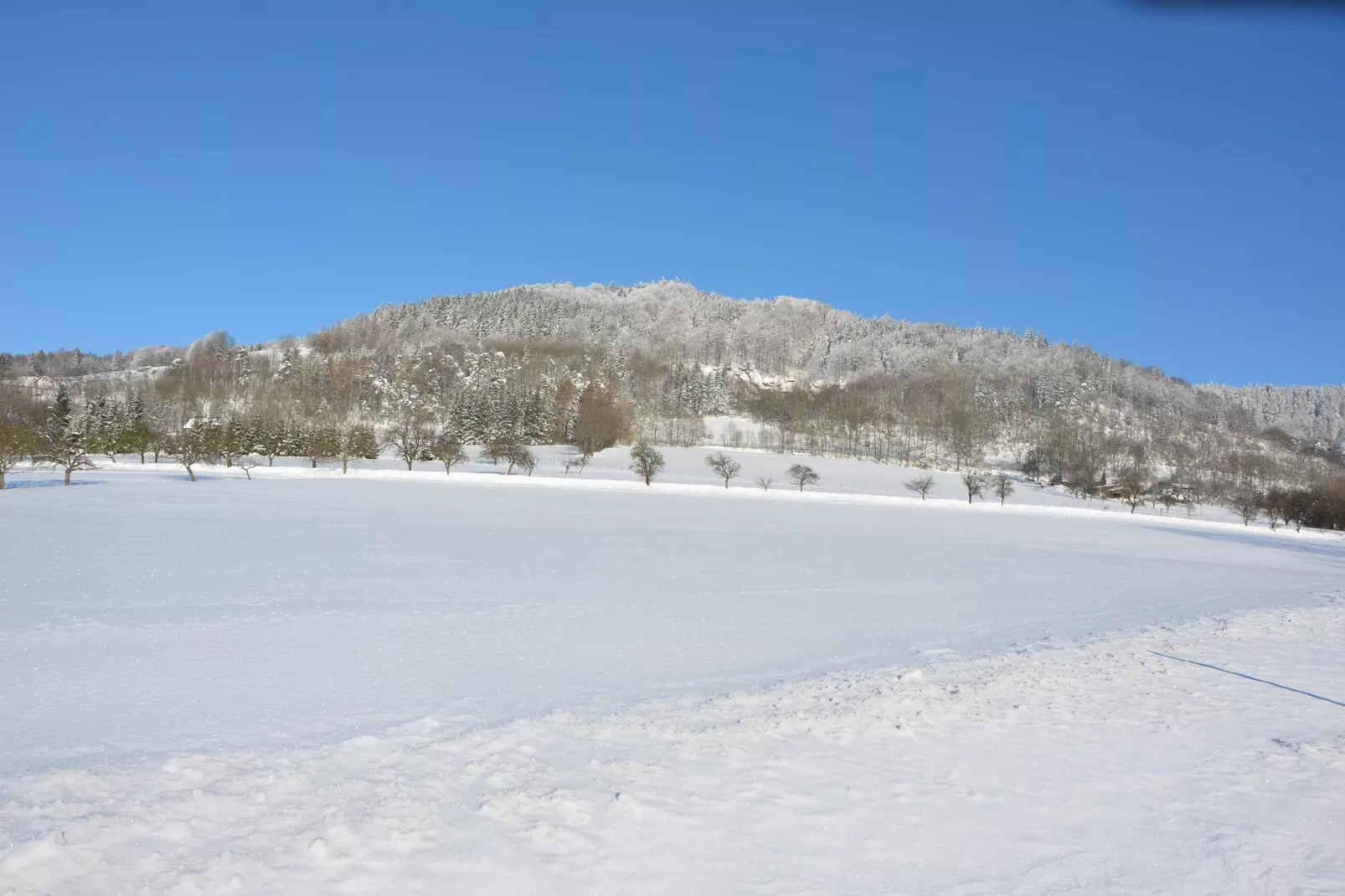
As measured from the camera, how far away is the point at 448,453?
93.4 meters

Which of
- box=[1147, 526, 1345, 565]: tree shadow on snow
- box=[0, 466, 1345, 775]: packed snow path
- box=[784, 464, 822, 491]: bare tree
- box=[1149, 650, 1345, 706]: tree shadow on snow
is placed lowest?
box=[1147, 526, 1345, 565]: tree shadow on snow

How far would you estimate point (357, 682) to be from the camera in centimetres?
1159

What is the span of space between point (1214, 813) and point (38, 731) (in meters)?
13.2

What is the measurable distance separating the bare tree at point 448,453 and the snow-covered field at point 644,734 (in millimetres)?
68478

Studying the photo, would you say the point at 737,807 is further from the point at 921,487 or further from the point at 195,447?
the point at 921,487

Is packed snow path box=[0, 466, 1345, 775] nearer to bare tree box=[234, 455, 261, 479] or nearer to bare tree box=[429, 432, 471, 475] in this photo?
bare tree box=[234, 455, 261, 479]

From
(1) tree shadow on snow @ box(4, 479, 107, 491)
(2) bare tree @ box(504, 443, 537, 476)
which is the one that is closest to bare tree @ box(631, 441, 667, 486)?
(2) bare tree @ box(504, 443, 537, 476)

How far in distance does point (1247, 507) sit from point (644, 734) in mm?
105790

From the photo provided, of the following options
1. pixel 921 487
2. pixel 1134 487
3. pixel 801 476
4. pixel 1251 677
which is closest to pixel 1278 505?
pixel 1134 487

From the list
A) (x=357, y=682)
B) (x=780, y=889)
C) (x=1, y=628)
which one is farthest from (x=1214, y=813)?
(x=1, y=628)

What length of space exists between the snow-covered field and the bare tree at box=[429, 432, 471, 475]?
Answer: 68478 mm

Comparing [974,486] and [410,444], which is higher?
[410,444]

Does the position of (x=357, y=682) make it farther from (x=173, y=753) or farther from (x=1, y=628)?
(x=1, y=628)

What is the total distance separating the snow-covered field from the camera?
21.5 feet
